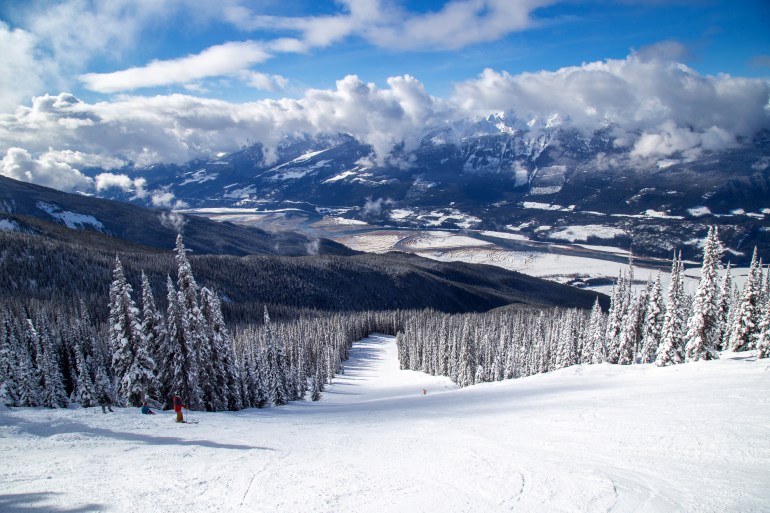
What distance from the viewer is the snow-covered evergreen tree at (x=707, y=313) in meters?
54.0

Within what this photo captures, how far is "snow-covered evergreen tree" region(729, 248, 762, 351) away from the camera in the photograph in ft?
189

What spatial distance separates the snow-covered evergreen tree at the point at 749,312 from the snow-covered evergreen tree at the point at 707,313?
19.2 feet

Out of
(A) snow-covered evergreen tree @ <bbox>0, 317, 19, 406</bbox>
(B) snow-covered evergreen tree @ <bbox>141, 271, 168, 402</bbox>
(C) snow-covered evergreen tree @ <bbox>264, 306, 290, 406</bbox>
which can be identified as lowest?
(C) snow-covered evergreen tree @ <bbox>264, 306, 290, 406</bbox>

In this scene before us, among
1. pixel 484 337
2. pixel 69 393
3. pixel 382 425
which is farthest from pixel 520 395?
pixel 484 337

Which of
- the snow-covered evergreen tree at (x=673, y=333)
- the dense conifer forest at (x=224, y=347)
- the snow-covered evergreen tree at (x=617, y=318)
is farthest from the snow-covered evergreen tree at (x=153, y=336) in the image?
the snow-covered evergreen tree at (x=617, y=318)

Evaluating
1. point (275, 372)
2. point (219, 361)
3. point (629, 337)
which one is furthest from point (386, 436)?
point (629, 337)

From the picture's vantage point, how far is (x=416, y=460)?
2052 centimetres

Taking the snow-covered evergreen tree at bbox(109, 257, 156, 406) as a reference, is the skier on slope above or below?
below

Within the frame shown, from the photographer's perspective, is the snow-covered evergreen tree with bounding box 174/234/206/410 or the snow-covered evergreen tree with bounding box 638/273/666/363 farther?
the snow-covered evergreen tree with bounding box 638/273/666/363

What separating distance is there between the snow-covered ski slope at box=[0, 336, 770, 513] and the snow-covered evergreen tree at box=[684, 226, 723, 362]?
75.8 ft

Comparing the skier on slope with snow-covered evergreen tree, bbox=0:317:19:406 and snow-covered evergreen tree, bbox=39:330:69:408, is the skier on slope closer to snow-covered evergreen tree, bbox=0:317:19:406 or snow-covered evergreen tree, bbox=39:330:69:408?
snow-covered evergreen tree, bbox=39:330:69:408

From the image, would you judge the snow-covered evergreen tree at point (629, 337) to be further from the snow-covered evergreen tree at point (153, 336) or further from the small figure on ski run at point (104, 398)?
the small figure on ski run at point (104, 398)

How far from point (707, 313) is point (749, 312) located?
370 inches

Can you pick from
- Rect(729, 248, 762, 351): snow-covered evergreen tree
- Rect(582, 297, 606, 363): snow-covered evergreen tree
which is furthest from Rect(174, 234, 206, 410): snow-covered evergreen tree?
Rect(729, 248, 762, 351): snow-covered evergreen tree
